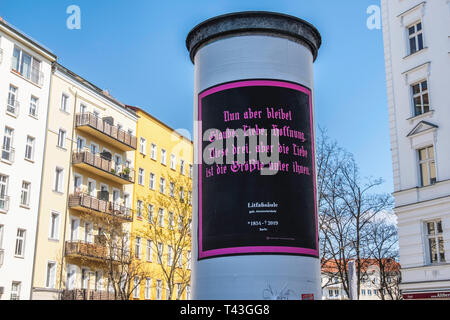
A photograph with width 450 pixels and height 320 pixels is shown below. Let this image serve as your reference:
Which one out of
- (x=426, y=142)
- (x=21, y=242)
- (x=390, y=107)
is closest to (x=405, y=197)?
(x=426, y=142)

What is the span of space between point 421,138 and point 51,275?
31236mm

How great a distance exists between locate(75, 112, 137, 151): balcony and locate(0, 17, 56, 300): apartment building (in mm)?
4265

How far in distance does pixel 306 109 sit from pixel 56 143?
34.6 metres

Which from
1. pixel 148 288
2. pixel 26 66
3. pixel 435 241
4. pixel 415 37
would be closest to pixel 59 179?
pixel 26 66

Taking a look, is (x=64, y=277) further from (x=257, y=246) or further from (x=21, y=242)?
(x=257, y=246)

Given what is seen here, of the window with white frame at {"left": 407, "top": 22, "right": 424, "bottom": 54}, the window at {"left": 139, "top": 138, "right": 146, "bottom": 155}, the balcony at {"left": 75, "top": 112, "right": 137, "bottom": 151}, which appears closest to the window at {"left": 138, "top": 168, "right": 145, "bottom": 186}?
the window at {"left": 139, "top": 138, "right": 146, "bottom": 155}

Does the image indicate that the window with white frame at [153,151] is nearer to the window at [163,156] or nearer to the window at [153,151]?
the window at [153,151]

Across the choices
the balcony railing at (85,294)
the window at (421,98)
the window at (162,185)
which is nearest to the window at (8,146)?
the balcony railing at (85,294)

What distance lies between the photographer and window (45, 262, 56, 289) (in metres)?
44.2

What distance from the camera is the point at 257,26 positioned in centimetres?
1758

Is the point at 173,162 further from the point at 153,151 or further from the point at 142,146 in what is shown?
the point at 142,146

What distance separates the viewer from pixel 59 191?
47.2 m

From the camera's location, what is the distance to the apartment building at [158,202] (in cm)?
5294

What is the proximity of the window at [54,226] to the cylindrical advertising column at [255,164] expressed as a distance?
3132 centimetres
